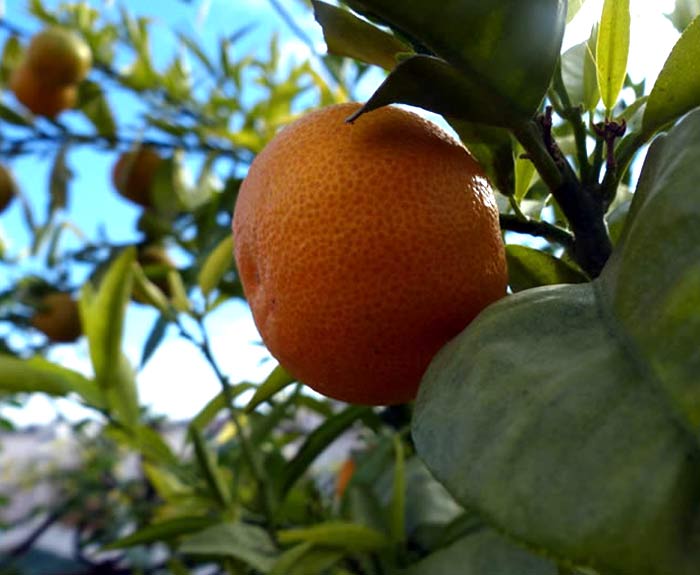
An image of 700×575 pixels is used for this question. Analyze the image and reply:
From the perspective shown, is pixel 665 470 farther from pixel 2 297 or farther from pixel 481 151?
pixel 2 297

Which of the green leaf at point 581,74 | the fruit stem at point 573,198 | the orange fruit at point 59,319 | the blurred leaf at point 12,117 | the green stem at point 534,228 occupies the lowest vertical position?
the orange fruit at point 59,319

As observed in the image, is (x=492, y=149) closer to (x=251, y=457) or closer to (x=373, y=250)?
(x=373, y=250)

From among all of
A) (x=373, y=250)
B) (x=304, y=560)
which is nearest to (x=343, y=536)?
(x=304, y=560)

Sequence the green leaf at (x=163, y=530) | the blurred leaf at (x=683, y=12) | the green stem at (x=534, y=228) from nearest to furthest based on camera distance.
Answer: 1. the green stem at (x=534, y=228)
2. the blurred leaf at (x=683, y=12)
3. the green leaf at (x=163, y=530)

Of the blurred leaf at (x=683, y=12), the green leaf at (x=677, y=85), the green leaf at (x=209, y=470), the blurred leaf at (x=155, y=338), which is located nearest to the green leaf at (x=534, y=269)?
the green leaf at (x=677, y=85)

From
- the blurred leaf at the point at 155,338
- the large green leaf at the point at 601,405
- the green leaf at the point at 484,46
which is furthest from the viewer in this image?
the blurred leaf at the point at 155,338

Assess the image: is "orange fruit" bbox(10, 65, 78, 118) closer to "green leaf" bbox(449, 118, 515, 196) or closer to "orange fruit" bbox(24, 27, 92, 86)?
"orange fruit" bbox(24, 27, 92, 86)

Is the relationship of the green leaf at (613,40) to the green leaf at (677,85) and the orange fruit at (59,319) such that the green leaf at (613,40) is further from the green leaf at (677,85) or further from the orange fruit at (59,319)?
the orange fruit at (59,319)
